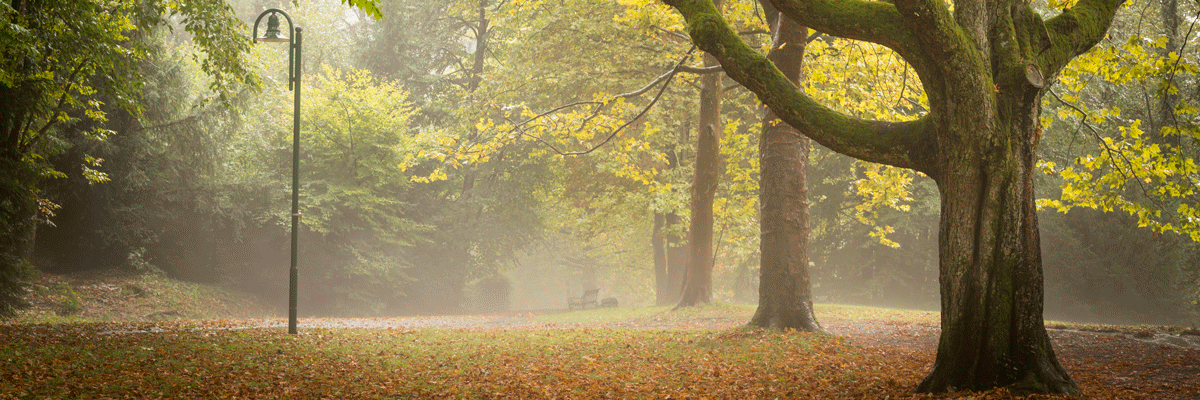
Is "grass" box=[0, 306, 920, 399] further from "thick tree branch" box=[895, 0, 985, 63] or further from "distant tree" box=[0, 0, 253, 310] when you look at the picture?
"thick tree branch" box=[895, 0, 985, 63]

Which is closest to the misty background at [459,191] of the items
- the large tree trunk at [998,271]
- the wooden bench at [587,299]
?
the wooden bench at [587,299]

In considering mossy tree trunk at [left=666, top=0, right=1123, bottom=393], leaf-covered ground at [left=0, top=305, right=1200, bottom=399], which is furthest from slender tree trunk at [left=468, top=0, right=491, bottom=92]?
mossy tree trunk at [left=666, top=0, right=1123, bottom=393]

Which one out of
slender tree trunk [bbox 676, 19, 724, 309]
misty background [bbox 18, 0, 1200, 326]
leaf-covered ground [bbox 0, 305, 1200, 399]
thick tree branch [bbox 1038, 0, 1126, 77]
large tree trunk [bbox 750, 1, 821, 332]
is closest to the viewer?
thick tree branch [bbox 1038, 0, 1126, 77]

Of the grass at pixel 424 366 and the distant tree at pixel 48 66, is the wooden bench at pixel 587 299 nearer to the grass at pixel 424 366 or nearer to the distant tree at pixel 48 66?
the grass at pixel 424 366

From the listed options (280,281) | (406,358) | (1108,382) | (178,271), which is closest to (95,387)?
(406,358)

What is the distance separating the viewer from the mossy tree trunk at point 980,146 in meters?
5.83

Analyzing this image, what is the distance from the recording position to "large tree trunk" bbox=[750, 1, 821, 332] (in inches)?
437

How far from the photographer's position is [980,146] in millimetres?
5879

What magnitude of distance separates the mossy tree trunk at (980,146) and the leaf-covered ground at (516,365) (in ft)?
1.55

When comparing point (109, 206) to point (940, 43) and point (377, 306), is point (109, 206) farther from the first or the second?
point (940, 43)

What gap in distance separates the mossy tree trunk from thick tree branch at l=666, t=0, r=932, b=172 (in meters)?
0.02

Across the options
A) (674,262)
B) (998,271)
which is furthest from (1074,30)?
(674,262)

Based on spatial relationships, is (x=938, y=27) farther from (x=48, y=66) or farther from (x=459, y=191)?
(x=459, y=191)

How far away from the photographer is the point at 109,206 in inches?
815
